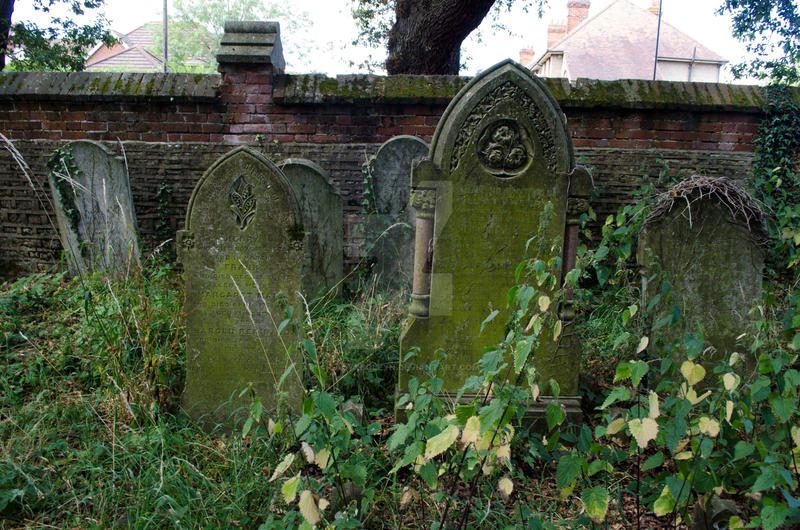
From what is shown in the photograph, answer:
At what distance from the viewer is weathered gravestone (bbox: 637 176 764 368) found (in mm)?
3787

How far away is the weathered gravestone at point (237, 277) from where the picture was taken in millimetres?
3041

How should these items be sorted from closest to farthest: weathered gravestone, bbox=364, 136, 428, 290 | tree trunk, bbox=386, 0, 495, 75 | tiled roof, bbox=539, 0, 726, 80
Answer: weathered gravestone, bbox=364, 136, 428, 290 < tree trunk, bbox=386, 0, 495, 75 < tiled roof, bbox=539, 0, 726, 80

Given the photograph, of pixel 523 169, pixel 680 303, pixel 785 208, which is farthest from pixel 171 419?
pixel 785 208

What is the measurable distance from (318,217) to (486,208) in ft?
7.49

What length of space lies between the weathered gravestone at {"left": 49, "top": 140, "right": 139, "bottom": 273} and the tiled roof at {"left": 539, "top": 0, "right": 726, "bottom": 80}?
2808 cm

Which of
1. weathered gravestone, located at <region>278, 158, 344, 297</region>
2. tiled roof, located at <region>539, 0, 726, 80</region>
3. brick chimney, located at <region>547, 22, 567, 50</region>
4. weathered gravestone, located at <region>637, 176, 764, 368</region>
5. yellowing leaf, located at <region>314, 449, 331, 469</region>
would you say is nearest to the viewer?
yellowing leaf, located at <region>314, 449, 331, 469</region>

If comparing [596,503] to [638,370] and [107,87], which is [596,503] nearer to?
[638,370]

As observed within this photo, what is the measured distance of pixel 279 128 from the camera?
6.11 metres

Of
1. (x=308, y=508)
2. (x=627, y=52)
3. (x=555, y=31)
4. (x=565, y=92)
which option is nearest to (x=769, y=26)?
(x=565, y=92)

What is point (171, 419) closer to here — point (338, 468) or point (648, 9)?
point (338, 468)

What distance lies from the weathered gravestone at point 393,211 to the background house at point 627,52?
86.6 feet

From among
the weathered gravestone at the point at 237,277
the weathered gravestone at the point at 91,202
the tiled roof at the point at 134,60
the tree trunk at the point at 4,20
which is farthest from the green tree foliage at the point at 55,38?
the tiled roof at the point at 134,60

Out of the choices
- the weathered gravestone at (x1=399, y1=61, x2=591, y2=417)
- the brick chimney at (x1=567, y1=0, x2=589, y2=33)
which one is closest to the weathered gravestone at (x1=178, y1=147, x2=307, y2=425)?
the weathered gravestone at (x1=399, y1=61, x2=591, y2=417)

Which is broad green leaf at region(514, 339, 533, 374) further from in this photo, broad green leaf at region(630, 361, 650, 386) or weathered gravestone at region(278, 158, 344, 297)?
weathered gravestone at region(278, 158, 344, 297)
